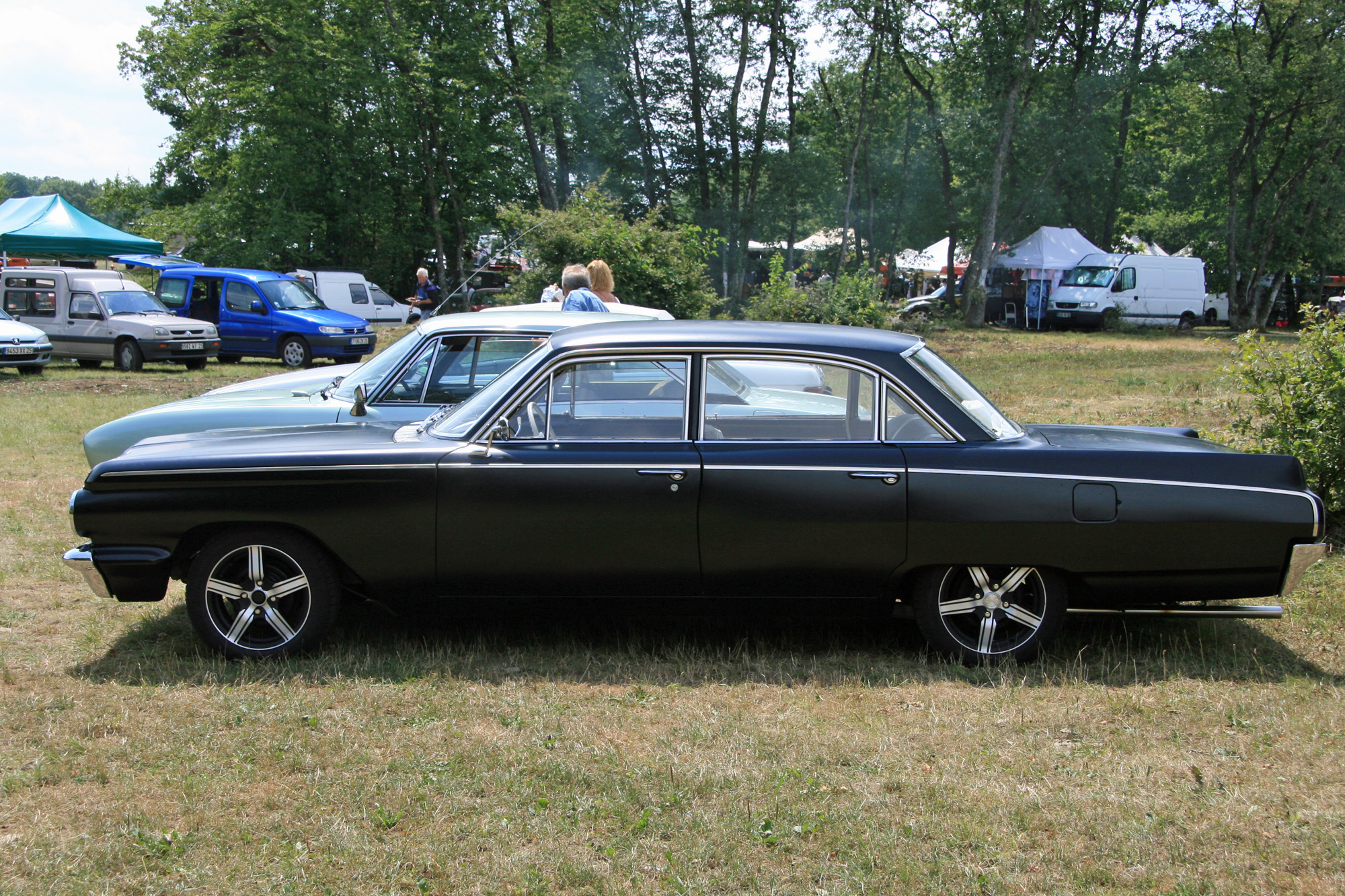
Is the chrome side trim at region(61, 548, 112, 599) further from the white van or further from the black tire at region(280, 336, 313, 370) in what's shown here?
the white van

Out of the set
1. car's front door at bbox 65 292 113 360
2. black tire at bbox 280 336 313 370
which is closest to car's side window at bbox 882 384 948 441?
black tire at bbox 280 336 313 370

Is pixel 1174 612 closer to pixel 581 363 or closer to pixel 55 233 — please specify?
pixel 581 363

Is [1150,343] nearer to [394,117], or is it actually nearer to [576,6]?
[576,6]

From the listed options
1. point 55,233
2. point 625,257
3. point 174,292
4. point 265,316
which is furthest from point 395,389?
point 55,233

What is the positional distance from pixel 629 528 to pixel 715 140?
3765 centimetres

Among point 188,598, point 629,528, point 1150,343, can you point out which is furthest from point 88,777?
point 1150,343

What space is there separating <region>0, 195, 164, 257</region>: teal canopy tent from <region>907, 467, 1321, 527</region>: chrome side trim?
90.9ft

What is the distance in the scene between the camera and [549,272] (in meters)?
19.2

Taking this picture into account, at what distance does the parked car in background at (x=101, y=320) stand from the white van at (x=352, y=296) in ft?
32.9

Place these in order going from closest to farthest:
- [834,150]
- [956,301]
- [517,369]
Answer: [517,369]
[956,301]
[834,150]

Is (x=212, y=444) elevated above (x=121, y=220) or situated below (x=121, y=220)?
below

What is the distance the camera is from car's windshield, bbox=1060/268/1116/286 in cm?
3309

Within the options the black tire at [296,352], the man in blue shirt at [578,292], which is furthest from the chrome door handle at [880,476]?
the black tire at [296,352]

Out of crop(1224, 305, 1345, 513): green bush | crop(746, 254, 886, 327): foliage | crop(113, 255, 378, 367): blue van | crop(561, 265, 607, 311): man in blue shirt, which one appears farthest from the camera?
crop(746, 254, 886, 327): foliage
